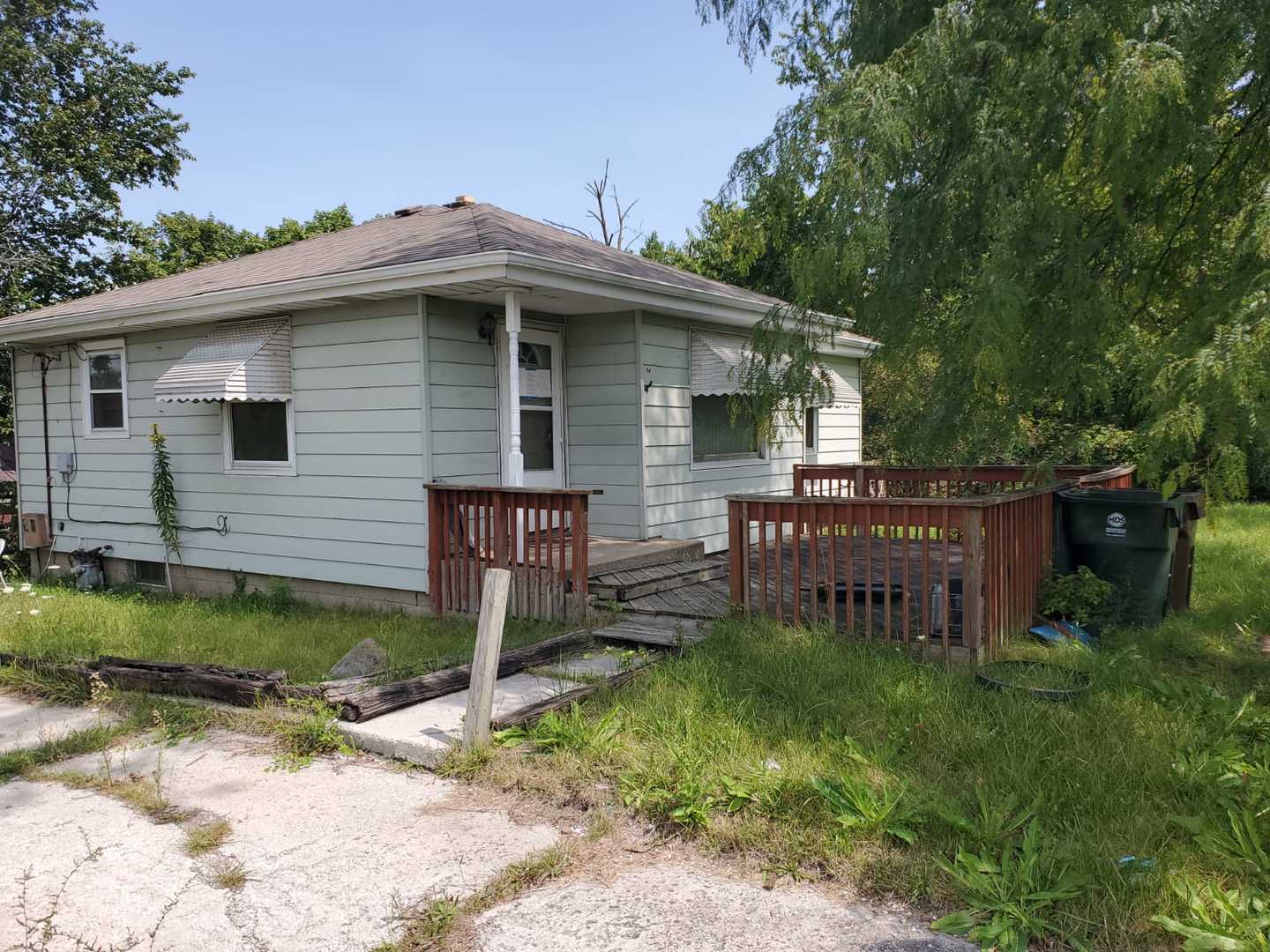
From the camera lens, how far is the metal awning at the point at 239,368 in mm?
7812

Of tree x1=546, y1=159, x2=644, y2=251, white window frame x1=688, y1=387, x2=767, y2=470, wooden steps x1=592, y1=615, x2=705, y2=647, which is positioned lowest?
wooden steps x1=592, y1=615, x2=705, y2=647

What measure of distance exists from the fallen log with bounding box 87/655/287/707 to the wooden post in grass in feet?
4.50

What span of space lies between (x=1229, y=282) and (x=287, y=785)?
16.0 ft

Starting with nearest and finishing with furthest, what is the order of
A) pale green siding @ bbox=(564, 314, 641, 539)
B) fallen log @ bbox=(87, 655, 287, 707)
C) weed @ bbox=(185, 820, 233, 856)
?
Result: weed @ bbox=(185, 820, 233, 856), fallen log @ bbox=(87, 655, 287, 707), pale green siding @ bbox=(564, 314, 641, 539)

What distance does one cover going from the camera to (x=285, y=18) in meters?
12.1

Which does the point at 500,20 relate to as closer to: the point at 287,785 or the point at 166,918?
the point at 287,785

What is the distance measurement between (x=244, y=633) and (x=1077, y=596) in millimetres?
6204

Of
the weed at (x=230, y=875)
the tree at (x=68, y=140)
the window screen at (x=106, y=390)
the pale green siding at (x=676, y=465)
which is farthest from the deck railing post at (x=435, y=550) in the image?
the tree at (x=68, y=140)

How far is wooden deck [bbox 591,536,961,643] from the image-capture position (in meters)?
5.42

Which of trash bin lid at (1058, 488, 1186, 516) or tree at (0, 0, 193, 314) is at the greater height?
tree at (0, 0, 193, 314)

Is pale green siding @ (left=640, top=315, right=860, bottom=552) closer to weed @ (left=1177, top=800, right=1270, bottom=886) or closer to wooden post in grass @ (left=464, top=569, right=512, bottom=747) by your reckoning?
wooden post in grass @ (left=464, top=569, right=512, bottom=747)

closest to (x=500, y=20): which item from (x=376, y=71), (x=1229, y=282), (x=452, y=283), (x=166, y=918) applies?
(x=376, y=71)

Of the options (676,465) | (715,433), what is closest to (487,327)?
(676,465)

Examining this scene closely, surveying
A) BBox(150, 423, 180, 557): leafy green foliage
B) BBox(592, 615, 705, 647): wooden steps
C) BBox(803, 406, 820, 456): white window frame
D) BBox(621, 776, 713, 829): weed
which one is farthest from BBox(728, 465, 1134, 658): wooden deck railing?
BBox(150, 423, 180, 557): leafy green foliage
